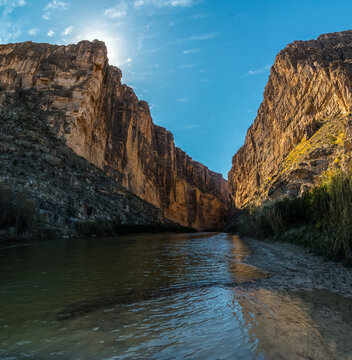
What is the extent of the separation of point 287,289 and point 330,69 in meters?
43.8

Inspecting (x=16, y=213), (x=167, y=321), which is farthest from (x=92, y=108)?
(x=167, y=321)

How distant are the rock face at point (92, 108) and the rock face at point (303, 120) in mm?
33018

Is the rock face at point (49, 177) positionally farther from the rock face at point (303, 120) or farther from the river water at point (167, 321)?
the rock face at point (303, 120)

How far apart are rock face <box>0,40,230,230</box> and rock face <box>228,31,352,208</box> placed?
33018 mm

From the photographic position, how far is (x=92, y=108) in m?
55.7

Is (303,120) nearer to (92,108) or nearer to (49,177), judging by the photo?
(49,177)

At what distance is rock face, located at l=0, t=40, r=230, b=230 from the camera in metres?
50.1

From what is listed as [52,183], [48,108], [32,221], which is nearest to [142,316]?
[32,221]

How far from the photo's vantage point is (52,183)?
3244cm

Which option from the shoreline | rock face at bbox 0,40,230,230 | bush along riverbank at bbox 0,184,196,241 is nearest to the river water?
the shoreline

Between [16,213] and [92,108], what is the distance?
38.6 meters

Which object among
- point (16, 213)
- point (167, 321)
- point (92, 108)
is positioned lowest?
point (167, 321)

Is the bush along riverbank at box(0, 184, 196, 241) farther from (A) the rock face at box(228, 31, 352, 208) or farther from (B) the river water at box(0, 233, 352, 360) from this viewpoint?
(A) the rock face at box(228, 31, 352, 208)

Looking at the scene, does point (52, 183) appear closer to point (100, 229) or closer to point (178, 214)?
point (100, 229)
